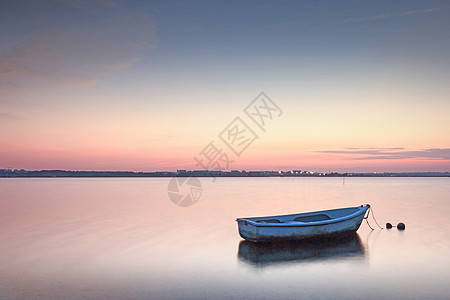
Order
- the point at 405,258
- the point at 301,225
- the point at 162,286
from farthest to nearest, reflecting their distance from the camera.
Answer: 1. the point at 301,225
2. the point at 405,258
3. the point at 162,286

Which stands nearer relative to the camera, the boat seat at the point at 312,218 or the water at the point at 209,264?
the water at the point at 209,264

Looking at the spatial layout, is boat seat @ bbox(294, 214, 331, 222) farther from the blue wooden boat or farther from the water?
the water

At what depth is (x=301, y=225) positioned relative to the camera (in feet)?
51.4

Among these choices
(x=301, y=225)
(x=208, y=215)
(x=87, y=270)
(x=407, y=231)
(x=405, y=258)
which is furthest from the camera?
(x=208, y=215)

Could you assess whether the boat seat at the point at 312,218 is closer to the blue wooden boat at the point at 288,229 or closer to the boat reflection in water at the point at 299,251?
the blue wooden boat at the point at 288,229

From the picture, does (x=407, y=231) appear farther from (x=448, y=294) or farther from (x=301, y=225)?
(x=448, y=294)

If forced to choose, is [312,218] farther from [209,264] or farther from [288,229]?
[209,264]

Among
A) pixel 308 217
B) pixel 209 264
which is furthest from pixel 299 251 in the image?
pixel 308 217

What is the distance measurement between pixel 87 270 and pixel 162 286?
3329 millimetres

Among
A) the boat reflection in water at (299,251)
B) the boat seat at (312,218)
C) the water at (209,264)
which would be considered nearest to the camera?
the water at (209,264)

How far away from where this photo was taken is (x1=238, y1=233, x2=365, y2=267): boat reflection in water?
1382cm

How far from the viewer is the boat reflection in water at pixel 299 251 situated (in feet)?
45.3

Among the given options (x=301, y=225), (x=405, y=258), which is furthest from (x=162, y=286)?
(x=405, y=258)

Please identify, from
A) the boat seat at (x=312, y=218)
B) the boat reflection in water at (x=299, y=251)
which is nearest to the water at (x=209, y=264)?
the boat reflection in water at (x=299, y=251)
